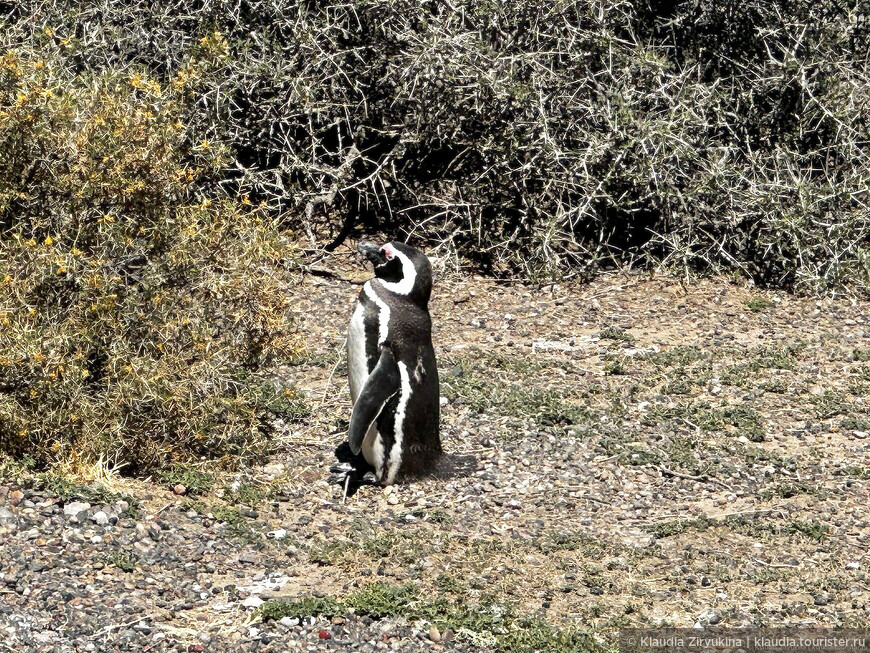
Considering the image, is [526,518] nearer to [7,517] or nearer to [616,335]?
[7,517]

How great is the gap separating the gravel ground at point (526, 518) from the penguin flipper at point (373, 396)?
35 cm

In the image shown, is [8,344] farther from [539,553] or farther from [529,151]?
[529,151]

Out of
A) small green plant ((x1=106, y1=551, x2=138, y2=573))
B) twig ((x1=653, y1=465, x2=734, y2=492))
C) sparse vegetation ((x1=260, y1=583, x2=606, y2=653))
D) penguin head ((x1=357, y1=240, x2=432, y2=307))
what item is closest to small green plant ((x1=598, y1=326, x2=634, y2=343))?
twig ((x1=653, y1=465, x2=734, y2=492))

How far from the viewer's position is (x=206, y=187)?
1038 cm

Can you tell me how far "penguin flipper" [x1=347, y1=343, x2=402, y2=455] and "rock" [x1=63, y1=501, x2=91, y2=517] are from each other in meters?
1.35

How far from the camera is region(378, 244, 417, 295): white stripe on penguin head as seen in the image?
6457 mm

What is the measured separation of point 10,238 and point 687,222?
19.1 ft

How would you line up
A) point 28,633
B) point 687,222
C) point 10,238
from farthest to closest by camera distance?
point 687,222 → point 10,238 → point 28,633

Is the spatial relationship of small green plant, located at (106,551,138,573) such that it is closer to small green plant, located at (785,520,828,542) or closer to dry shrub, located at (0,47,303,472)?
dry shrub, located at (0,47,303,472)

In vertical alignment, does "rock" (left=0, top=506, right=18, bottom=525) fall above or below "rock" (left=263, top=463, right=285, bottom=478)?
above

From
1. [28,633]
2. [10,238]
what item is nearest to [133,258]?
[10,238]

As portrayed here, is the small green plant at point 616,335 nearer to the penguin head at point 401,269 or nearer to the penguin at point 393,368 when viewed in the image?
the penguin at point 393,368

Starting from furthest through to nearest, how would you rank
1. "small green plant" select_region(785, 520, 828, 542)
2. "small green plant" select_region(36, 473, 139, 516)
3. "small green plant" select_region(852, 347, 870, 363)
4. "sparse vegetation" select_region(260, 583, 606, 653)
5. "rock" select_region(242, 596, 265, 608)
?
"small green plant" select_region(852, 347, 870, 363) → "small green plant" select_region(785, 520, 828, 542) → "small green plant" select_region(36, 473, 139, 516) → "rock" select_region(242, 596, 265, 608) → "sparse vegetation" select_region(260, 583, 606, 653)

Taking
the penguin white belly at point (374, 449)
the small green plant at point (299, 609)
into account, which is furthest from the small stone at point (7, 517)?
the penguin white belly at point (374, 449)
